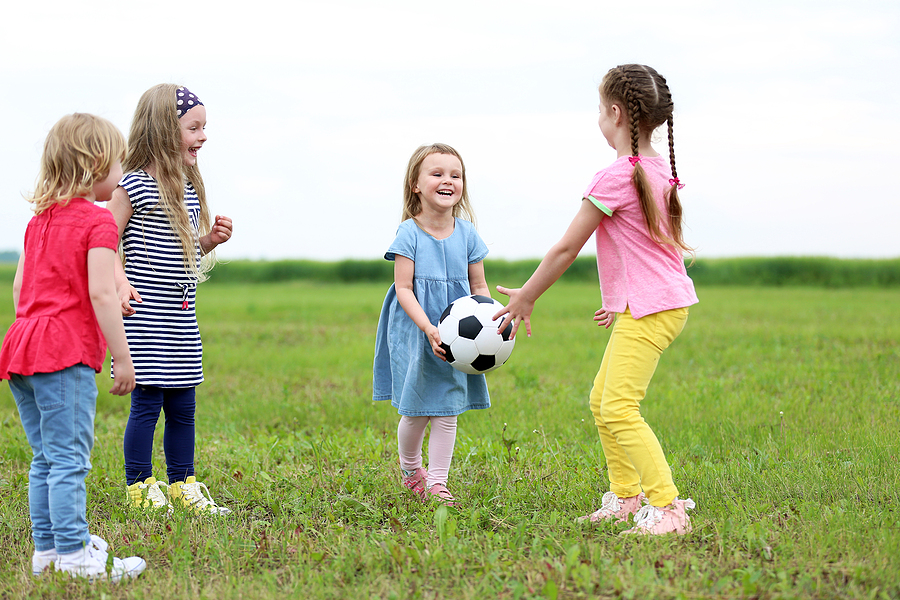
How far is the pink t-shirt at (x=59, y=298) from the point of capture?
10.3 ft

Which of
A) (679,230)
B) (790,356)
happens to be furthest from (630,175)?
(790,356)

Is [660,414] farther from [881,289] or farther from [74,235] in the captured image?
[881,289]

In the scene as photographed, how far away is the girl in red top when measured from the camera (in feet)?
10.4

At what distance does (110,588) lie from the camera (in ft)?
10.2

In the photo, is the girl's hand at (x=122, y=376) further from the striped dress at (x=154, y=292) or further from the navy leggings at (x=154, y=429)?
the navy leggings at (x=154, y=429)

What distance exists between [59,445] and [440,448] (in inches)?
77.3

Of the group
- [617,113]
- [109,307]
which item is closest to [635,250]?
[617,113]

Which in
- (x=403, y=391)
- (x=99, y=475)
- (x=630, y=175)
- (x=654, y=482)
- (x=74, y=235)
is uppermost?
(x=630, y=175)

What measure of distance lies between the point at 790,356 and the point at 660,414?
3.75 m

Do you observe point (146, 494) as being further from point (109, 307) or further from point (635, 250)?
point (635, 250)

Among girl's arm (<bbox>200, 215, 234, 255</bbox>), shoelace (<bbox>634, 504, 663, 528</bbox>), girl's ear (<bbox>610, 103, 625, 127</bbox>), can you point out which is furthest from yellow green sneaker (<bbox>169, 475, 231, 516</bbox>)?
girl's ear (<bbox>610, 103, 625, 127</bbox>)

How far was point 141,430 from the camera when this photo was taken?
418cm

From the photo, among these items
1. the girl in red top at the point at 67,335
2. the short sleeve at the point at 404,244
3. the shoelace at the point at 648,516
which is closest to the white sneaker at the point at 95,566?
the girl in red top at the point at 67,335

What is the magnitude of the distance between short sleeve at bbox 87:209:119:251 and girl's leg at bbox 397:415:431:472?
6.14 feet
